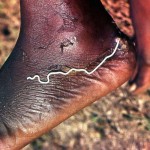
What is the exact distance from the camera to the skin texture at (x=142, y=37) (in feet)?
5.53

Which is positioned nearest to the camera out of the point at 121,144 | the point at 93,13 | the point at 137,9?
the point at 137,9

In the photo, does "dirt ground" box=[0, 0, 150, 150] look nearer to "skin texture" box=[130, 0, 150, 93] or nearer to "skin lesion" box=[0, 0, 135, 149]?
"skin lesion" box=[0, 0, 135, 149]

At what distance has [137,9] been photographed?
67.1 inches

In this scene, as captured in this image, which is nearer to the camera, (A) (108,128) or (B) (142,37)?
(B) (142,37)

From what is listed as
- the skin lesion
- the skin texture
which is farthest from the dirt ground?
the skin texture

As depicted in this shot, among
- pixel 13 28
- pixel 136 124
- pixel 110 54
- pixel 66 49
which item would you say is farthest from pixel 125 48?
pixel 13 28

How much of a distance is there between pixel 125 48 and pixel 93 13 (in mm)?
151

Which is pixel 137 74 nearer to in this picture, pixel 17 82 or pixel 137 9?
pixel 137 9

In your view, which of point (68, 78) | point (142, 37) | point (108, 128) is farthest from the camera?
point (108, 128)

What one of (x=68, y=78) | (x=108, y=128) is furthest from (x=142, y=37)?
(x=108, y=128)

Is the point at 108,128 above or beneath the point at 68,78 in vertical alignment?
beneath

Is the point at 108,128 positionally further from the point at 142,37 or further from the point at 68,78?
the point at 142,37

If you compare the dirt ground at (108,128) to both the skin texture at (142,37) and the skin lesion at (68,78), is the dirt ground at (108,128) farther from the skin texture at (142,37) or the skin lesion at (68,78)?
the skin texture at (142,37)

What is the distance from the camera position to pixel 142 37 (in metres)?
1.70
